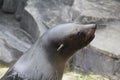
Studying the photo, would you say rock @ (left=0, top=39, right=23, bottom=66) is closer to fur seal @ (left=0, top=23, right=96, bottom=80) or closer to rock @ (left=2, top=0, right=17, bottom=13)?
rock @ (left=2, top=0, right=17, bottom=13)

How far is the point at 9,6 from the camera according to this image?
326 inches

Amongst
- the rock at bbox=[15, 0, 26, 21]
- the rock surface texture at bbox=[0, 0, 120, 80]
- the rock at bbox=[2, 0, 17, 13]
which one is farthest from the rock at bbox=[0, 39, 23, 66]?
the rock at bbox=[2, 0, 17, 13]

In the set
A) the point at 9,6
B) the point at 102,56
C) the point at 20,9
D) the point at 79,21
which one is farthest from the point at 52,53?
the point at 9,6

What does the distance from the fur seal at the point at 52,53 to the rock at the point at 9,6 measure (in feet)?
15.5

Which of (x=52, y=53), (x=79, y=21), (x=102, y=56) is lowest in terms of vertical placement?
(x=102, y=56)

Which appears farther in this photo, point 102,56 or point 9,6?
point 9,6

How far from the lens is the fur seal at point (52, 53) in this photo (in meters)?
3.60

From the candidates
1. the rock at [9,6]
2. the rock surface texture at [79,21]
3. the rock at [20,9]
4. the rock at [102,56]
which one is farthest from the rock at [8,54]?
the rock at [9,6]

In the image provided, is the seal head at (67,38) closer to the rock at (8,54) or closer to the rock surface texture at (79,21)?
the rock surface texture at (79,21)

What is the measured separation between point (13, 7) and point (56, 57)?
487cm

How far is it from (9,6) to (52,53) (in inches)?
191

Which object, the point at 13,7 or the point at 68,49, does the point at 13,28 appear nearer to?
the point at 13,7

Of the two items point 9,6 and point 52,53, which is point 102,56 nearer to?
point 52,53

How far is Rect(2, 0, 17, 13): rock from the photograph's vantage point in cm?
826
